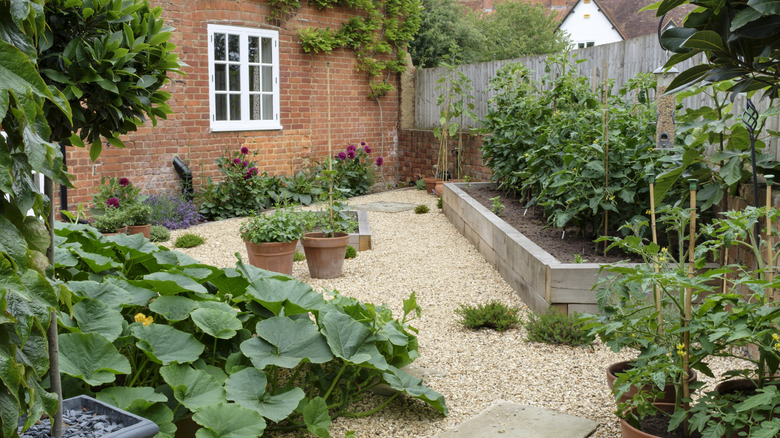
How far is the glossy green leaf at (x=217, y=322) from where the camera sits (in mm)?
2654

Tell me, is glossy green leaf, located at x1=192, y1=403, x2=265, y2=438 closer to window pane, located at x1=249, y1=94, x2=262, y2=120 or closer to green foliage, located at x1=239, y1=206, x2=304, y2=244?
green foliage, located at x1=239, y1=206, x2=304, y2=244

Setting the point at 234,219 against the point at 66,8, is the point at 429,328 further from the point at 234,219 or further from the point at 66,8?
the point at 234,219

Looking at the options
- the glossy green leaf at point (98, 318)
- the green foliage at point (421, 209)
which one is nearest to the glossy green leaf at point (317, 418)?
the glossy green leaf at point (98, 318)

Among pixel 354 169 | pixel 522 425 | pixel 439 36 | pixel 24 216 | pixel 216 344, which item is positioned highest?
pixel 439 36

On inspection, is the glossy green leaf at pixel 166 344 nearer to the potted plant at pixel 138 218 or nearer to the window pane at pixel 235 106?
the potted plant at pixel 138 218

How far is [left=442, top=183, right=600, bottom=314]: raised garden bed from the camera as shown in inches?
165

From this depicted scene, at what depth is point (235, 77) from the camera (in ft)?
31.3

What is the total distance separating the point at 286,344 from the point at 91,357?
0.73m

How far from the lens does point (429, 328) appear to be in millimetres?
4312

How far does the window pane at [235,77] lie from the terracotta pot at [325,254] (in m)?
4.55

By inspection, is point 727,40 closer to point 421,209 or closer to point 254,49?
point 421,209

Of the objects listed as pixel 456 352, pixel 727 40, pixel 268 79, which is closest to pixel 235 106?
pixel 268 79

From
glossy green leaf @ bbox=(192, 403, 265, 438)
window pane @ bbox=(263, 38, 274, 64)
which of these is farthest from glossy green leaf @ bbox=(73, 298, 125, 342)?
window pane @ bbox=(263, 38, 274, 64)

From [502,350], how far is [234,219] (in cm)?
553
